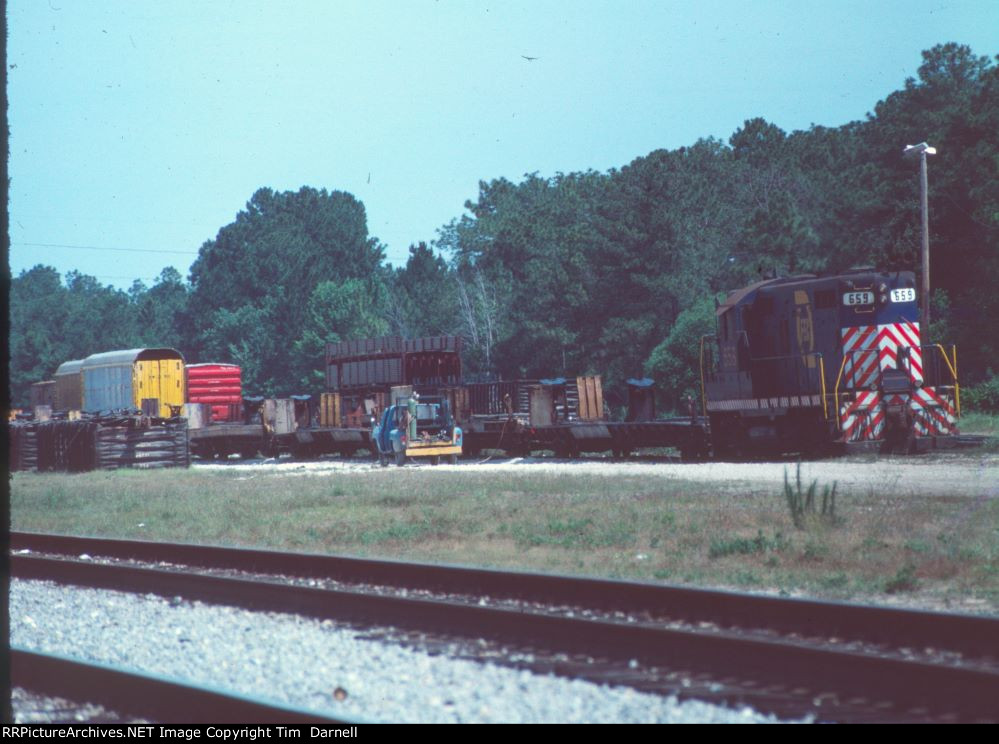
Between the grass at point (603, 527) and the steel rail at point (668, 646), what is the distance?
7.54ft

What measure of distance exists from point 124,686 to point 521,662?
2.14 metres

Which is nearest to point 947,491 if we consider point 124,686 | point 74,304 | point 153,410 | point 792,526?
point 792,526

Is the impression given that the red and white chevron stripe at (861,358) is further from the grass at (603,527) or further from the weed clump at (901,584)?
the weed clump at (901,584)

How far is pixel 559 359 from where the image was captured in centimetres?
6084

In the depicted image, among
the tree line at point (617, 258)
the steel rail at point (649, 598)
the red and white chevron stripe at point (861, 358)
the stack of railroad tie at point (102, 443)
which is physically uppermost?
the tree line at point (617, 258)

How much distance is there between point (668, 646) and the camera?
259 inches

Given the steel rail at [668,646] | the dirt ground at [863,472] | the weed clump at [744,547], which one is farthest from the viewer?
the dirt ground at [863,472]

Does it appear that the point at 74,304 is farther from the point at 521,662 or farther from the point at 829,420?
the point at 521,662

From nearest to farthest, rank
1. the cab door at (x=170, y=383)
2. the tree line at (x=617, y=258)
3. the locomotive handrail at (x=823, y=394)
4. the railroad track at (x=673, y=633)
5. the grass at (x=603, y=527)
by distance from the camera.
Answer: the railroad track at (x=673, y=633)
the grass at (x=603, y=527)
the locomotive handrail at (x=823, y=394)
the tree line at (x=617, y=258)
the cab door at (x=170, y=383)

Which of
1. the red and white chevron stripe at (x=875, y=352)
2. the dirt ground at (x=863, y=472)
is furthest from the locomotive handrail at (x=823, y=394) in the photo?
the dirt ground at (x=863, y=472)

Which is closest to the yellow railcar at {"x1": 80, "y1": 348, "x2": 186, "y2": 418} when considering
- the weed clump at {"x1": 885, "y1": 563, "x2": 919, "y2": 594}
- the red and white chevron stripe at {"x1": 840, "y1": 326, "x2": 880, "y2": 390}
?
the red and white chevron stripe at {"x1": 840, "y1": 326, "x2": 880, "y2": 390}

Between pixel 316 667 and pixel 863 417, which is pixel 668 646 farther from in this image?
pixel 863 417

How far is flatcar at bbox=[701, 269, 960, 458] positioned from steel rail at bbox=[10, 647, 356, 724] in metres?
15.9

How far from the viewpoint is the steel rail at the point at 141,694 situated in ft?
15.7
